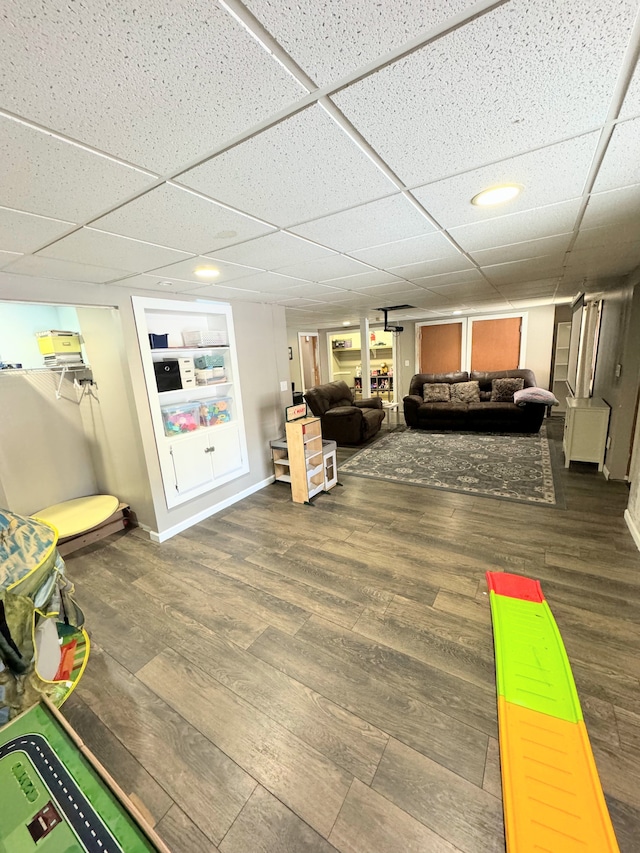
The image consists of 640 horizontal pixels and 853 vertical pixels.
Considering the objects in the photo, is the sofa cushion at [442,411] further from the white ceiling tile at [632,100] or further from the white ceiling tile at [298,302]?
the white ceiling tile at [632,100]

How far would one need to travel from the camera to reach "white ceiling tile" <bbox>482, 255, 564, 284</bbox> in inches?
111

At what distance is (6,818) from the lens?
735mm

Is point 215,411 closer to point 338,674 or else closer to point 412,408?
point 338,674

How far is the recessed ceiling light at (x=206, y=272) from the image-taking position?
2.36 m

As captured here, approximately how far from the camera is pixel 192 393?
11.8 feet

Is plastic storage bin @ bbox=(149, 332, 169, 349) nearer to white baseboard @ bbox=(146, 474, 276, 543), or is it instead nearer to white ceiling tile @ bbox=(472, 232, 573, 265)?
white baseboard @ bbox=(146, 474, 276, 543)

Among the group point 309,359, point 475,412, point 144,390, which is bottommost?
point 475,412

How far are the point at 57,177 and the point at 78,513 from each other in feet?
9.89

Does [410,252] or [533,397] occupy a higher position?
[410,252]

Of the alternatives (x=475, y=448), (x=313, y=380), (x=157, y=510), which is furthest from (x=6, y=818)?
(x=313, y=380)

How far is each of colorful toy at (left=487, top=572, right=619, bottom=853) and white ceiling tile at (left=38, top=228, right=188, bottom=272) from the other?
2914 mm

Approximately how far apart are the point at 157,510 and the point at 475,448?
448 centimetres

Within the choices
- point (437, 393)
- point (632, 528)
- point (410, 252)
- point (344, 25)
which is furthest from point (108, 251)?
point (437, 393)

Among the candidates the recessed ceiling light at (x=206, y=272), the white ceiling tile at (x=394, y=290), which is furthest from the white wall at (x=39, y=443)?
the white ceiling tile at (x=394, y=290)
